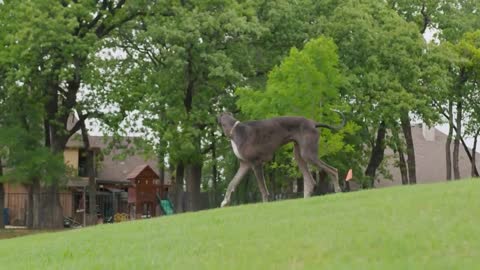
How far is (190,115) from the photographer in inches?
1540

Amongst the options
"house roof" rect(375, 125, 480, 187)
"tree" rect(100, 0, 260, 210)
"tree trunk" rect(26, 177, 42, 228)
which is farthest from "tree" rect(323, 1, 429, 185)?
"house roof" rect(375, 125, 480, 187)

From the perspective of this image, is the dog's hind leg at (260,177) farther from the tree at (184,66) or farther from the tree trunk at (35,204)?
the tree trunk at (35,204)

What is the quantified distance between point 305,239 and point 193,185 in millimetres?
32646

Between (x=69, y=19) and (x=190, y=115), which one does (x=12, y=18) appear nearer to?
(x=69, y=19)

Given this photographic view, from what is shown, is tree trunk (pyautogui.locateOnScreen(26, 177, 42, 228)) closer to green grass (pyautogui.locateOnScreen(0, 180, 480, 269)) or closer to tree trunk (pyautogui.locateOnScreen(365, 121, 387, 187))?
tree trunk (pyautogui.locateOnScreen(365, 121, 387, 187))

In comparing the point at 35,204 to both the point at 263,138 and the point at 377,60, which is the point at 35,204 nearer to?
the point at 377,60

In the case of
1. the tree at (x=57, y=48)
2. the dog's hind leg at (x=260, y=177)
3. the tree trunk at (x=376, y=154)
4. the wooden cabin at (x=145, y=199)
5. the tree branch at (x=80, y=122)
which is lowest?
the dog's hind leg at (x=260, y=177)

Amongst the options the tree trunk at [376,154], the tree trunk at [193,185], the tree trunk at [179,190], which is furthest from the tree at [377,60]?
the tree trunk at [179,190]

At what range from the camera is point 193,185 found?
45.4 m

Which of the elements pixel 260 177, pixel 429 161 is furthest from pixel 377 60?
pixel 429 161

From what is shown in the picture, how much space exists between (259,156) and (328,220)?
6658 mm

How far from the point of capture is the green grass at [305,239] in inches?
448

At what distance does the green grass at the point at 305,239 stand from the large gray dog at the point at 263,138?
2.66m

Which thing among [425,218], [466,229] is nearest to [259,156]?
[425,218]
